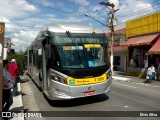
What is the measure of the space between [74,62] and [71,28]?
1.46 m

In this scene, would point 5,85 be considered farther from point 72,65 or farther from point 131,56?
point 131,56

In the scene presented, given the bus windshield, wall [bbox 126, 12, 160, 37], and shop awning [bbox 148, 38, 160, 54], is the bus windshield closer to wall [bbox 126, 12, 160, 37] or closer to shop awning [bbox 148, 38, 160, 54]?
shop awning [bbox 148, 38, 160, 54]

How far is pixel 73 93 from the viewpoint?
873 centimetres

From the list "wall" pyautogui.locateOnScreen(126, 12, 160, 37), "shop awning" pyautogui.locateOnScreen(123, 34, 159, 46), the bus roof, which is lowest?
the bus roof

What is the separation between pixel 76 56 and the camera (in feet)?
29.7

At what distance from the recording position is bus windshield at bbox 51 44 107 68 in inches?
349

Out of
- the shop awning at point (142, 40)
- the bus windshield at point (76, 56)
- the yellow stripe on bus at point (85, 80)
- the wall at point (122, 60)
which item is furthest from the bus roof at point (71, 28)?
the wall at point (122, 60)

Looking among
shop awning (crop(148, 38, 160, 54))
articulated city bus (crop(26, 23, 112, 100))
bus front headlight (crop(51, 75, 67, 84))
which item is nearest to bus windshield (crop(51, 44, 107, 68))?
articulated city bus (crop(26, 23, 112, 100))

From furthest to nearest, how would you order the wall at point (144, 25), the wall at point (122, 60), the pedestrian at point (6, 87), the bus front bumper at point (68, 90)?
1. the wall at point (122, 60)
2. the wall at point (144, 25)
3. the bus front bumper at point (68, 90)
4. the pedestrian at point (6, 87)

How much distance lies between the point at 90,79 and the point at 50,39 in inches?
84.0

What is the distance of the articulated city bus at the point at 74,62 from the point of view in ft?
28.7

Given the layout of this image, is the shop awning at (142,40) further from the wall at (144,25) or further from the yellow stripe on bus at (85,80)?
the yellow stripe on bus at (85,80)

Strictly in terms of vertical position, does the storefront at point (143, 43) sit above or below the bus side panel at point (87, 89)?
above

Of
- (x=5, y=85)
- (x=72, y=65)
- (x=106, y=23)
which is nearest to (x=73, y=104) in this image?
(x=72, y=65)
